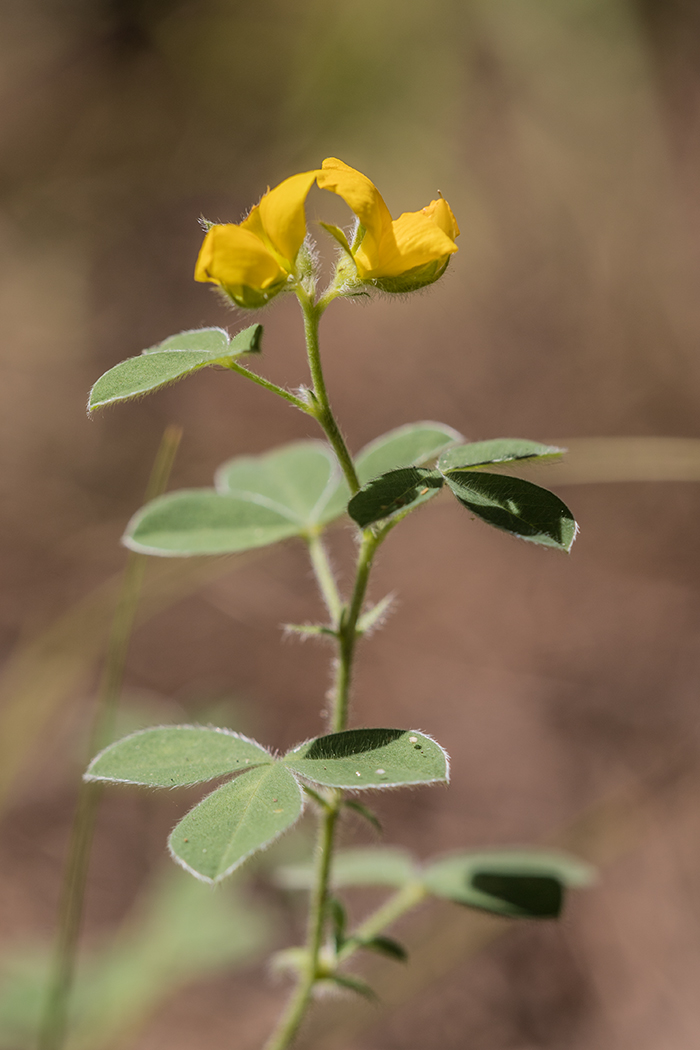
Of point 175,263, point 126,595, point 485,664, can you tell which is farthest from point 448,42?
point 126,595

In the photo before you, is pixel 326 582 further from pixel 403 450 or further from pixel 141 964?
pixel 141 964

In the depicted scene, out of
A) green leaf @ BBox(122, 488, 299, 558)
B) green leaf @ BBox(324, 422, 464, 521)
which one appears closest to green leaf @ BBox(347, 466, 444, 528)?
green leaf @ BBox(324, 422, 464, 521)

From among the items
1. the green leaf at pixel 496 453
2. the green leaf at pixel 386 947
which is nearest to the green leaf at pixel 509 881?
the green leaf at pixel 386 947

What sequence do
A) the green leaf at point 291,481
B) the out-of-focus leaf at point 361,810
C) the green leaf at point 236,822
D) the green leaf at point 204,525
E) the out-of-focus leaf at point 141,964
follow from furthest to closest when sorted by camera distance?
the out-of-focus leaf at point 141,964 < the green leaf at point 291,481 < the green leaf at point 204,525 < the out-of-focus leaf at point 361,810 < the green leaf at point 236,822

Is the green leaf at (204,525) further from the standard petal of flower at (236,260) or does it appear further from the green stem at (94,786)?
the standard petal of flower at (236,260)

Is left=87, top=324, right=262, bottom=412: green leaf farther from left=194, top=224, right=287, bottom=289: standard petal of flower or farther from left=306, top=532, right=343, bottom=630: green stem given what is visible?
left=306, top=532, right=343, bottom=630: green stem

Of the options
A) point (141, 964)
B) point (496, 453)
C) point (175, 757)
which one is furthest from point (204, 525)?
point (141, 964)
